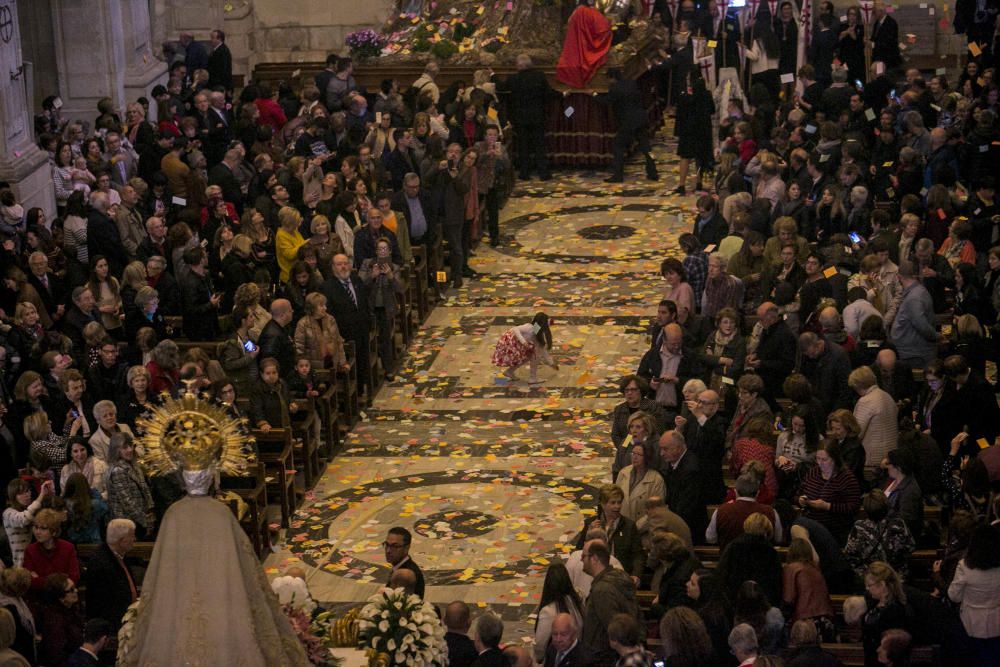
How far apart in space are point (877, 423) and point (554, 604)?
3750mm

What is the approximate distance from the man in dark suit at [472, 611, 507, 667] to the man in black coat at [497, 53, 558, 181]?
662 inches

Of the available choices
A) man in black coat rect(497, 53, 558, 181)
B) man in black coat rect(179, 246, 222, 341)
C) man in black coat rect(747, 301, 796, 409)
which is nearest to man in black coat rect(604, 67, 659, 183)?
man in black coat rect(497, 53, 558, 181)

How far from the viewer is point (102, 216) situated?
17984 millimetres

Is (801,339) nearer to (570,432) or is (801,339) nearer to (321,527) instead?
(570,432)

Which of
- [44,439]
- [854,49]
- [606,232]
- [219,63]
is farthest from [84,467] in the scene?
[854,49]

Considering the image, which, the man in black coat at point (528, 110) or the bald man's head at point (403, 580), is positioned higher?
the man in black coat at point (528, 110)

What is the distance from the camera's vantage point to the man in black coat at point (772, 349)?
49.4ft

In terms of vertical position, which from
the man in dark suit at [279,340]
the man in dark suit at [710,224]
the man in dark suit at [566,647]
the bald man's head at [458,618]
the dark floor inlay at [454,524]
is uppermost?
the man in dark suit at [710,224]

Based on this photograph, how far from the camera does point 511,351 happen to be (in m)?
18.2

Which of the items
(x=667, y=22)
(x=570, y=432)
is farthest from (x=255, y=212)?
(x=667, y=22)

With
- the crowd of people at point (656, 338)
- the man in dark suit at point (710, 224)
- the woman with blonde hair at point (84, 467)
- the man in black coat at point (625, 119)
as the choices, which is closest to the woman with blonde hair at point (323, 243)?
the crowd of people at point (656, 338)

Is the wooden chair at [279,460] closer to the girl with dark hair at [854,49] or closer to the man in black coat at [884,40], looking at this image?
the girl with dark hair at [854,49]

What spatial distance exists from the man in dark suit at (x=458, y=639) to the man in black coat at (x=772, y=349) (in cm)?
529

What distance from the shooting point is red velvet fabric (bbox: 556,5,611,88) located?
88.2 feet
